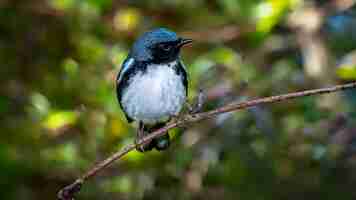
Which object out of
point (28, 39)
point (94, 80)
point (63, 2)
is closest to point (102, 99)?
point (94, 80)

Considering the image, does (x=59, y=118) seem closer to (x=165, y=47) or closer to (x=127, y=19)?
(x=127, y=19)

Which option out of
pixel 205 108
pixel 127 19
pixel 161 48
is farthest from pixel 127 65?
pixel 127 19

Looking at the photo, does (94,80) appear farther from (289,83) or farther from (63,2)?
(289,83)

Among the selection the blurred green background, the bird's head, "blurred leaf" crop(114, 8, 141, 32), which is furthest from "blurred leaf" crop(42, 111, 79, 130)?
the bird's head

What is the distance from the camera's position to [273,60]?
623cm

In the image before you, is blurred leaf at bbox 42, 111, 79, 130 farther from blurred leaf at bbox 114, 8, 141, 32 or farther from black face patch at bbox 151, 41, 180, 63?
black face patch at bbox 151, 41, 180, 63

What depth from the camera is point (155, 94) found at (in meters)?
4.10

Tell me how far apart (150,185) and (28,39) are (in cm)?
170

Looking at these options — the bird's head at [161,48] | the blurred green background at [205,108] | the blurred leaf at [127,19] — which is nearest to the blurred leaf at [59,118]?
the blurred green background at [205,108]

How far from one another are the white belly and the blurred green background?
81 cm

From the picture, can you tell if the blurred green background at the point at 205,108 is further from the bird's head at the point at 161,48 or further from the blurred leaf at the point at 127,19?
the bird's head at the point at 161,48

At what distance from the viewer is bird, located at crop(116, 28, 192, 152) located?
4.08m

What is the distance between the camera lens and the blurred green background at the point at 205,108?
5.39 metres

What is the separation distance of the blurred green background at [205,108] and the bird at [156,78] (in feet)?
2.81
